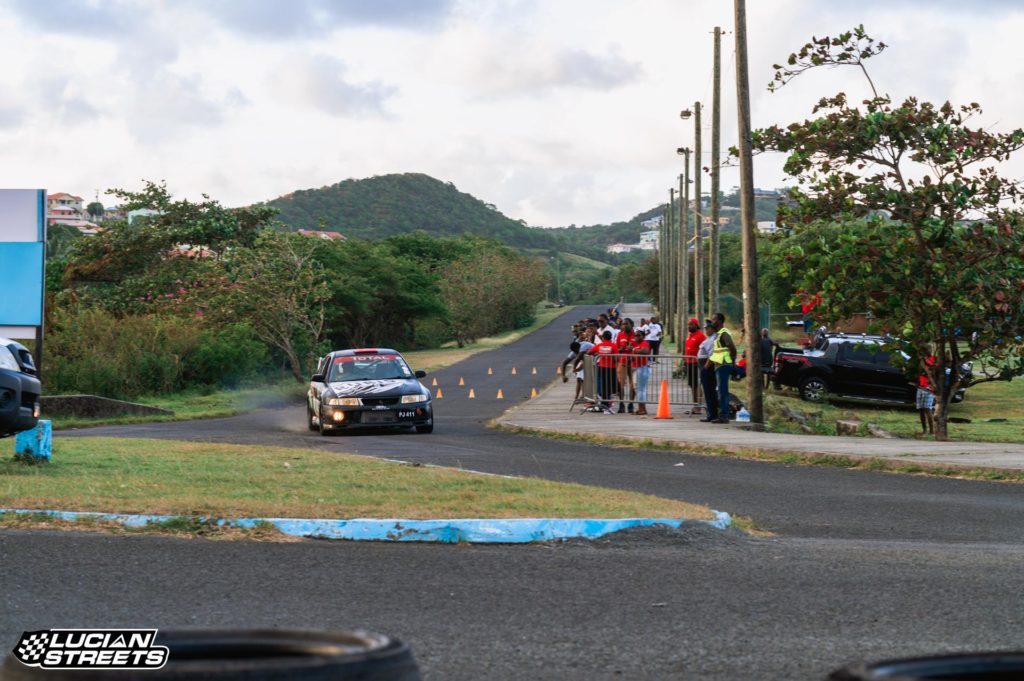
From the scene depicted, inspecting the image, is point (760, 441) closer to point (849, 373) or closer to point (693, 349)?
point (693, 349)

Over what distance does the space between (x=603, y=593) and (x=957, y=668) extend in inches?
177

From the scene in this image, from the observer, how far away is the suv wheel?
104 ft

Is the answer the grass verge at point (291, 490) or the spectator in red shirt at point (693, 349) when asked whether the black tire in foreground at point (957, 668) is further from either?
the spectator in red shirt at point (693, 349)

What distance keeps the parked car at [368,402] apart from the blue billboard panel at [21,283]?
23.8 feet

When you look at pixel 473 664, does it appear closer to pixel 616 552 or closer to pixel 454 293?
pixel 616 552

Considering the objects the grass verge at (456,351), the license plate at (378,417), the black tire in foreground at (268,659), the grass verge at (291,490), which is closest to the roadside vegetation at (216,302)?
the grass verge at (456,351)

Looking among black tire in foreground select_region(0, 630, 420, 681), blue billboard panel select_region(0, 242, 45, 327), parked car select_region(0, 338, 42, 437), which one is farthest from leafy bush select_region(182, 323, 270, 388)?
black tire in foreground select_region(0, 630, 420, 681)

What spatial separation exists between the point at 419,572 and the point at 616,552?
1.58 meters

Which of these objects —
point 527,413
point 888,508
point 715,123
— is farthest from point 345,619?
point 715,123

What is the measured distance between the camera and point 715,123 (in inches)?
1419

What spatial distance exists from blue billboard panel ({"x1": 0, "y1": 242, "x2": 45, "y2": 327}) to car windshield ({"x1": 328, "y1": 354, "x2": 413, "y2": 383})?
806 cm

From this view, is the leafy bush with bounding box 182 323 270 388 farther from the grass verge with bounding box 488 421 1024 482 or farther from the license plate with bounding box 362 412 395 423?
the grass verge with bounding box 488 421 1024 482

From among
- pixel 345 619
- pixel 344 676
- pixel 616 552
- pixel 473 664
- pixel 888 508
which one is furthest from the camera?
pixel 888 508

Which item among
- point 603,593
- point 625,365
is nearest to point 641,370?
point 625,365
